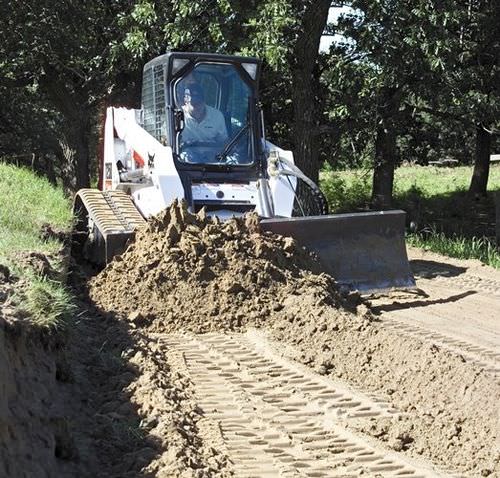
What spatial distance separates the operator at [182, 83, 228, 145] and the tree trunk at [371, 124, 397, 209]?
6.96 m

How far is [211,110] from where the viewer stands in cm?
1009

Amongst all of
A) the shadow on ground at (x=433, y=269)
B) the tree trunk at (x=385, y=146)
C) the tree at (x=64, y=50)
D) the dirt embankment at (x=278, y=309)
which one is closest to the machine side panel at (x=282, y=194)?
the dirt embankment at (x=278, y=309)

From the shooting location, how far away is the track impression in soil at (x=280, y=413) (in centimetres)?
457

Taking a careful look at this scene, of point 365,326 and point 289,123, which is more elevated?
point 289,123

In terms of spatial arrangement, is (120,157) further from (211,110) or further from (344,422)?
(344,422)

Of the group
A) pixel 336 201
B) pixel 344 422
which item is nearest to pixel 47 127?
pixel 336 201

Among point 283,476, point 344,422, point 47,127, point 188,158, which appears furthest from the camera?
point 47,127

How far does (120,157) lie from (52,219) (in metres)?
1.98

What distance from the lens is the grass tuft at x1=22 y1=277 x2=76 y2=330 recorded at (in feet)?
16.9

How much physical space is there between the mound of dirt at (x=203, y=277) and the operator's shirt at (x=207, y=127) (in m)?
1.72

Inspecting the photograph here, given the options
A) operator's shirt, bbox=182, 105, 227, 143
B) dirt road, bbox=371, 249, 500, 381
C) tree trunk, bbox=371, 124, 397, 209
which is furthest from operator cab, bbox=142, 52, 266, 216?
tree trunk, bbox=371, 124, 397, 209

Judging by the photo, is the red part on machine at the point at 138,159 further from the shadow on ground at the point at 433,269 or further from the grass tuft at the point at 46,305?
the grass tuft at the point at 46,305

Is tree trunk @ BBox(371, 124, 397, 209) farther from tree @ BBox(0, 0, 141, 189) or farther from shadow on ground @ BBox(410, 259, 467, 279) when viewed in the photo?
tree @ BBox(0, 0, 141, 189)

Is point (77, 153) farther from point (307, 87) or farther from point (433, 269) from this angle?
point (433, 269)
